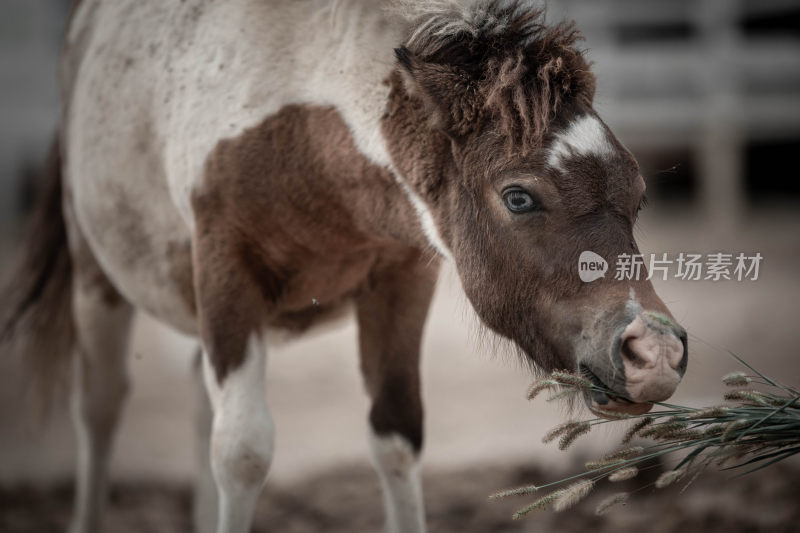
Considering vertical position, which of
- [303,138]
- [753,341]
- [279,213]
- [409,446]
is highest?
[303,138]

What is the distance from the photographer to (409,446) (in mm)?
2826

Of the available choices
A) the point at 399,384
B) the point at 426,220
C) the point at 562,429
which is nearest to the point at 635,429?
the point at 562,429

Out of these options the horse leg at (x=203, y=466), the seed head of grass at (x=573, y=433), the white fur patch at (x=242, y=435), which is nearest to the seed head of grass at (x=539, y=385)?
the seed head of grass at (x=573, y=433)

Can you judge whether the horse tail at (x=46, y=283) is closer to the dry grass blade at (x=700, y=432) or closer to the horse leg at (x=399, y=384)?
the horse leg at (x=399, y=384)

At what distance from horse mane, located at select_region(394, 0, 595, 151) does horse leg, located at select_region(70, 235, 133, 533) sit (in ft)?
5.97

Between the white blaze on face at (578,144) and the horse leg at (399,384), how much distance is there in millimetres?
877

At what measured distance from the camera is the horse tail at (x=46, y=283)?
3771 mm

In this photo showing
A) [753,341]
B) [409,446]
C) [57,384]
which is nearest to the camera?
[409,446]

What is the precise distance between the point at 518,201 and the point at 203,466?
2.13m

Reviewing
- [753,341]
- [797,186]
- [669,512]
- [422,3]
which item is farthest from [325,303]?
[797,186]

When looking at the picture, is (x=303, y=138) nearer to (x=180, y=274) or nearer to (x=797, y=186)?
(x=180, y=274)

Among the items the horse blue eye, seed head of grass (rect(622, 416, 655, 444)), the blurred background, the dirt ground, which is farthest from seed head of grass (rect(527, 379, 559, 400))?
the dirt ground

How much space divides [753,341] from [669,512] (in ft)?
7.55

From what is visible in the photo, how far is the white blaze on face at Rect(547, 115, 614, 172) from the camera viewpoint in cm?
200
